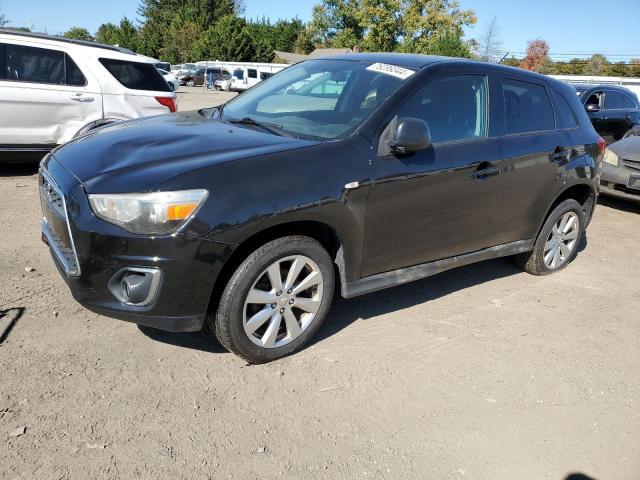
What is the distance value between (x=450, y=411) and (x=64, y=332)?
2.34 meters

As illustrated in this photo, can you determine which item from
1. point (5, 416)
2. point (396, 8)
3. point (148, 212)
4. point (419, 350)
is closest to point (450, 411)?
point (419, 350)

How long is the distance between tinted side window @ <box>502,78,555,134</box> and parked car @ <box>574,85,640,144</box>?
271 inches

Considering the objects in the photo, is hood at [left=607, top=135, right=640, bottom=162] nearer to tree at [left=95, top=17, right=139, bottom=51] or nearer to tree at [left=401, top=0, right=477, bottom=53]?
tree at [left=401, top=0, right=477, bottom=53]

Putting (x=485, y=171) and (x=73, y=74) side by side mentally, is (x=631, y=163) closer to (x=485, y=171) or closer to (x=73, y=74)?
(x=485, y=171)

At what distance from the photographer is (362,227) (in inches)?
135

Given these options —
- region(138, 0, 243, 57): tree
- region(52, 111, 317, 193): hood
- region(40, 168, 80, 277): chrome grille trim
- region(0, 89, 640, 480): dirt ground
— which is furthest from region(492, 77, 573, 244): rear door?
region(138, 0, 243, 57): tree

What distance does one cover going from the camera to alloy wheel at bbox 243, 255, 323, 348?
10.3 feet

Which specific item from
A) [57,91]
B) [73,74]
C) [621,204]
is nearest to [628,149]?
[621,204]

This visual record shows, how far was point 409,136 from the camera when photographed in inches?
133

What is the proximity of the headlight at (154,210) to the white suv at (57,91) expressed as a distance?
4.65 m

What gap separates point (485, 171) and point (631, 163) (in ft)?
16.2

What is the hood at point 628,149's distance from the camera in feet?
25.7

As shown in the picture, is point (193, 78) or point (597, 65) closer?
point (193, 78)

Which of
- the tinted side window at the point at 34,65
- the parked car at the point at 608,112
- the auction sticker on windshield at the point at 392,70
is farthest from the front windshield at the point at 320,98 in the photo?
the parked car at the point at 608,112
